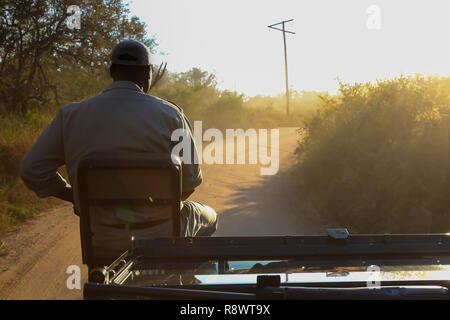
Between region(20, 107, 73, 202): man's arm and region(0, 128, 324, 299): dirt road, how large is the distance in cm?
193

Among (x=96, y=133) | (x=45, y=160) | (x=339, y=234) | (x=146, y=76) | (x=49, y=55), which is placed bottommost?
(x=339, y=234)

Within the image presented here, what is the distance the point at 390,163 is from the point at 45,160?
204 inches

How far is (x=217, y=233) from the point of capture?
22.1 ft

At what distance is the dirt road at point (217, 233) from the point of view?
475 cm

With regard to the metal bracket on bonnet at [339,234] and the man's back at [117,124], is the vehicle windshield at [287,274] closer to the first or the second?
the metal bracket on bonnet at [339,234]

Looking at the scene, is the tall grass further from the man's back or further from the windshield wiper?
the windshield wiper

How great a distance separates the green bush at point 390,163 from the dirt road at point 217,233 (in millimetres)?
600

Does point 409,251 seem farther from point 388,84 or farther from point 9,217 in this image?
point 388,84

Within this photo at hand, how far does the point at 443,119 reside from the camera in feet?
21.5

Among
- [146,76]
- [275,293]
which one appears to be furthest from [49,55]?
[275,293]

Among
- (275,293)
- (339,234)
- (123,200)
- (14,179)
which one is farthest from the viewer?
(14,179)

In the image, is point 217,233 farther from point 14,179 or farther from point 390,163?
point 14,179

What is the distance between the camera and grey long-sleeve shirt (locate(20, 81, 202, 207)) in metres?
2.72

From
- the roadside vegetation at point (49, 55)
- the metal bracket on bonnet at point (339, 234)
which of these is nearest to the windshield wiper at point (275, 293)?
the metal bracket on bonnet at point (339, 234)
